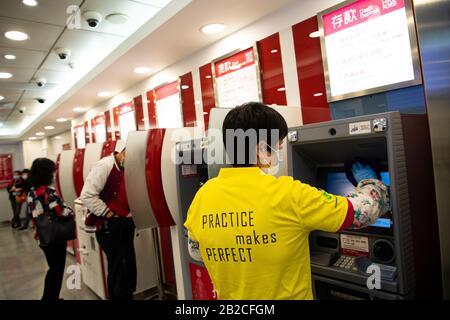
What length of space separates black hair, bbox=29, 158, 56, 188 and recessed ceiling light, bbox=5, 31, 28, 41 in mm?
1492

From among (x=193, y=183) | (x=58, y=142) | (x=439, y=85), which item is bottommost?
(x=193, y=183)

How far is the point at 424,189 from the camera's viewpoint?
1456 millimetres

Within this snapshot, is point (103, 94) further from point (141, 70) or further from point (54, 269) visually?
point (54, 269)

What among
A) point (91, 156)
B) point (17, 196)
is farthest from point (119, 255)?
point (17, 196)

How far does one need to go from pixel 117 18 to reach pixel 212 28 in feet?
3.43

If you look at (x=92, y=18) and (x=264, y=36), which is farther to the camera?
(x=92, y=18)

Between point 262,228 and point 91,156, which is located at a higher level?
point 91,156

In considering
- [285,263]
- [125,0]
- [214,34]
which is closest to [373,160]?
[285,263]

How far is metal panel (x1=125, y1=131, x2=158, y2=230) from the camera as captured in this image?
260 cm

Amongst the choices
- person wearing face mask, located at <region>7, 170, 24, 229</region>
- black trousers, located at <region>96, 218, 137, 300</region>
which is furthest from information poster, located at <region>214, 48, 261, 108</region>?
person wearing face mask, located at <region>7, 170, 24, 229</region>

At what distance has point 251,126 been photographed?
3.70 ft

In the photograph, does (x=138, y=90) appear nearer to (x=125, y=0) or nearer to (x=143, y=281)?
(x=125, y=0)

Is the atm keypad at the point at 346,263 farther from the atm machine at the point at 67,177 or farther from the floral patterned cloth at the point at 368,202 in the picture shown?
the atm machine at the point at 67,177

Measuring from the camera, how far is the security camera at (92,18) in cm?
314
